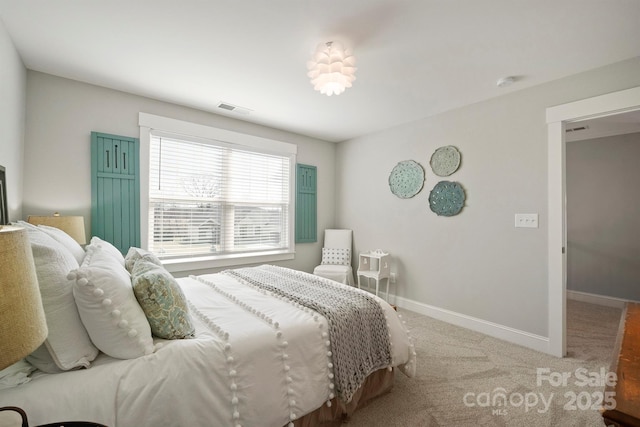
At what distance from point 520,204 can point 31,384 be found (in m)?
3.56

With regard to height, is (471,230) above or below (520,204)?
below

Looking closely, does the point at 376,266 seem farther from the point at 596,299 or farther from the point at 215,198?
the point at 596,299

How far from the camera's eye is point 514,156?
2.79 meters

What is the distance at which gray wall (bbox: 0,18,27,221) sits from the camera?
1.78 meters

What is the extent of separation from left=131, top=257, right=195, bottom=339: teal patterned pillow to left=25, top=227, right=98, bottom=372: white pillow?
234 mm

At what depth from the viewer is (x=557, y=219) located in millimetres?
2482

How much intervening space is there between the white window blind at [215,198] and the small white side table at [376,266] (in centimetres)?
115

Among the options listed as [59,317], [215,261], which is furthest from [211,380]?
[215,261]

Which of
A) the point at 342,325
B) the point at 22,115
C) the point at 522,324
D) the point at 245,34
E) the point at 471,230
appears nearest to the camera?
the point at 342,325

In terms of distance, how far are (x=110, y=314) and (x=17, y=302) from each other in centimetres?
63

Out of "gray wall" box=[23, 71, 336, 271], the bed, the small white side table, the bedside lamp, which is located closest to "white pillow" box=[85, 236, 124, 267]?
the bed

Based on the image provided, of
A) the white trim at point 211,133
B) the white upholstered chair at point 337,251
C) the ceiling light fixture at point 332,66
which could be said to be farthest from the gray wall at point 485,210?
the ceiling light fixture at point 332,66

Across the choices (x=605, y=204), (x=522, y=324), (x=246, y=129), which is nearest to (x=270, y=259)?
(x=246, y=129)

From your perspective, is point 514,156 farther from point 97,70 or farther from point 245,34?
point 97,70
